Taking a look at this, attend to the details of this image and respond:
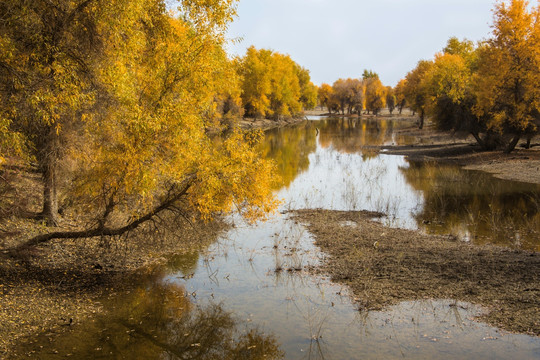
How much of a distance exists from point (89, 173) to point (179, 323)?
14.1 ft

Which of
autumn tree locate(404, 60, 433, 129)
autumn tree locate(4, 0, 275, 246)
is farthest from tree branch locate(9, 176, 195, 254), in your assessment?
autumn tree locate(404, 60, 433, 129)

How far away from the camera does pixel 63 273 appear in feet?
38.6

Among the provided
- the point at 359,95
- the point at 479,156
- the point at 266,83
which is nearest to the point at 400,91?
the point at 266,83

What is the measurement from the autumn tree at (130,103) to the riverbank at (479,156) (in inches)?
807

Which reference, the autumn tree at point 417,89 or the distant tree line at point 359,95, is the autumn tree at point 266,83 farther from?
the distant tree line at point 359,95

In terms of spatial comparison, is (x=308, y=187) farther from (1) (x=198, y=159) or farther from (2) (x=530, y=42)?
(2) (x=530, y=42)

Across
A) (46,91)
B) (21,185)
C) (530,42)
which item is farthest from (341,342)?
(530,42)

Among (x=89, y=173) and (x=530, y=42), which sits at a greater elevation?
(x=530, y=42)

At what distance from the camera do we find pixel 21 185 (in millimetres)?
16359

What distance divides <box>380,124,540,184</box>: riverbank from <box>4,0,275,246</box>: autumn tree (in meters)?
20.5

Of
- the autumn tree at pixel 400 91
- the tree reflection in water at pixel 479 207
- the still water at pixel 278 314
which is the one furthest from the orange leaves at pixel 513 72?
the autumn tree at pixel 400 91

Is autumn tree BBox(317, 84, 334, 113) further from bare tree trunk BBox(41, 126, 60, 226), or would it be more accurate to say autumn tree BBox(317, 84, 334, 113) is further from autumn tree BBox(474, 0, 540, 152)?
bare tree trunk BBox(41, 126, 60, 226)

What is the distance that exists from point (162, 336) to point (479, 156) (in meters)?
32.3

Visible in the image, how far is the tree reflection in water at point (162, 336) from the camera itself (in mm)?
8539
